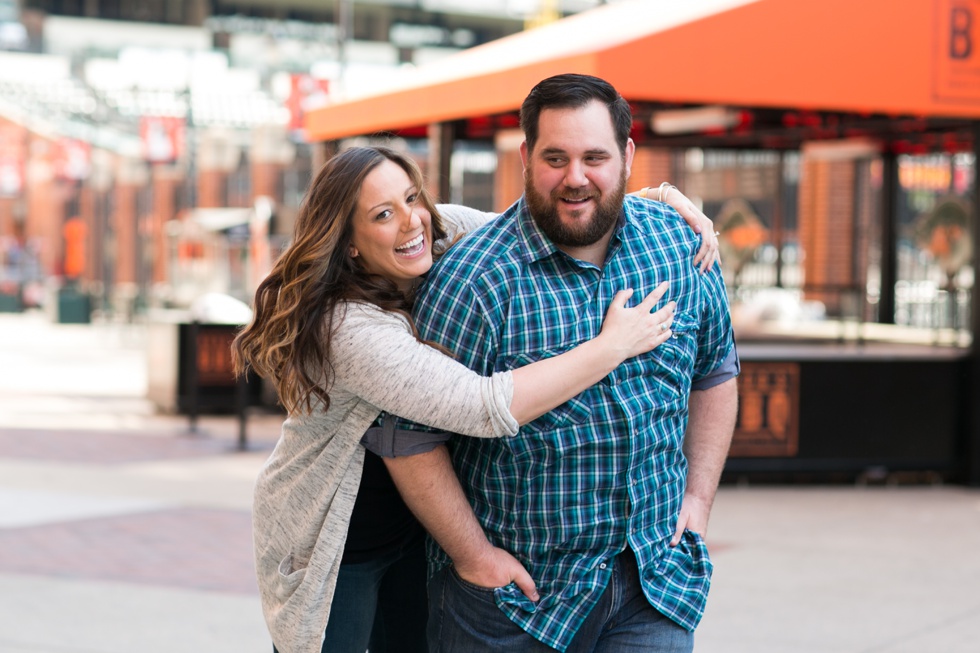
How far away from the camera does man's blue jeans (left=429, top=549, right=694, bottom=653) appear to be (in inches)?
112

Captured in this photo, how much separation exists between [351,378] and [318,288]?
204mm

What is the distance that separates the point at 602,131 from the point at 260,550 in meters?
1.24

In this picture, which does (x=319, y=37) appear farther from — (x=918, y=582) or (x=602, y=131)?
(x=602, y=131)

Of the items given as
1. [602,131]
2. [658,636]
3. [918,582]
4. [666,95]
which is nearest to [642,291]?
[602,131]

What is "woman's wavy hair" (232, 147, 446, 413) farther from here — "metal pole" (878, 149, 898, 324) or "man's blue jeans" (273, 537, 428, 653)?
"metal pole" (878, 149, 898, 324)

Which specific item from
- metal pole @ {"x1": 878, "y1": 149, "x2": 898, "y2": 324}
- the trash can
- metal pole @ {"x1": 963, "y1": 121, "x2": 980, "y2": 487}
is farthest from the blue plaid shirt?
the trash can

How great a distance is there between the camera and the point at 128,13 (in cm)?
3178

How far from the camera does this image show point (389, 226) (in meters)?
2.88

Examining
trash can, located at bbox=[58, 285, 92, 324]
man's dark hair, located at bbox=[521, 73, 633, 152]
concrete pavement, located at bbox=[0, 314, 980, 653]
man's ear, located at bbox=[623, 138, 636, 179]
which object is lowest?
concrete pavement, located at bbox=[0, 314, 980, 653]

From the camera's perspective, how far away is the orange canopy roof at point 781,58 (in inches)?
341

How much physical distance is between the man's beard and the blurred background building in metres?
0.70

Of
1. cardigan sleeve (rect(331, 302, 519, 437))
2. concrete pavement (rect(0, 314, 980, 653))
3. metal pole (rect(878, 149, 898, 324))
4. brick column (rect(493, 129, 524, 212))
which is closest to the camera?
cardigan sleeve (rect(331, 302, 519, 437))

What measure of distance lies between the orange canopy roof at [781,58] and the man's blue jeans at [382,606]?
5752mm

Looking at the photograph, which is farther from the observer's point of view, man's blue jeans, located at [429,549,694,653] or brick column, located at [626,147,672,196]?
brick column, located at [626,147,672,196]
